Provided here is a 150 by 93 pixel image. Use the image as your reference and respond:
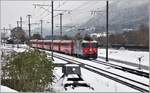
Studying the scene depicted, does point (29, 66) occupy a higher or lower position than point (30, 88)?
higher

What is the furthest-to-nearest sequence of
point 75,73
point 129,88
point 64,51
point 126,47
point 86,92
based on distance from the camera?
point 126,47, point 64,51, point 75,73, point 129,88, point 86,92

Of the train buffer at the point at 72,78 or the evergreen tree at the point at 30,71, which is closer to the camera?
the evergreen tree at the point at 30,71

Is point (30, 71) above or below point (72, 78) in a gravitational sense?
above

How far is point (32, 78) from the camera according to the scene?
1583cm

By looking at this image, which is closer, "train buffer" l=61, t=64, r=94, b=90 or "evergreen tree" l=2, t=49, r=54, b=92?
"evergreen tree" l=2, t=49, r=54, b=92

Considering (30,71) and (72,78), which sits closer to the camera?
(30,71)

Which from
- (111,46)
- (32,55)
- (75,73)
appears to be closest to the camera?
(32,55)

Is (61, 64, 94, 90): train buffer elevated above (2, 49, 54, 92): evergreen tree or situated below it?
below

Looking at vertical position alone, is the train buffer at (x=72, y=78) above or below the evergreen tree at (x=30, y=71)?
below

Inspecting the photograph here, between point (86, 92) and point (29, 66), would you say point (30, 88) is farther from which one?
point (86, 92)

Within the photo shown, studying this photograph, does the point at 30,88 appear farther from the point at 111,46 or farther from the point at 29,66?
the point at 111,46

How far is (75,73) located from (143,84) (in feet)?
13.7

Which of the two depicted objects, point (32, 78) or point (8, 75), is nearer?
point (32, 78)

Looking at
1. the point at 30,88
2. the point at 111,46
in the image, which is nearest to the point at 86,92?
the point at 30,88
